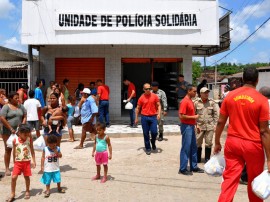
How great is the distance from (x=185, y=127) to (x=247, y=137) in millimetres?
2819

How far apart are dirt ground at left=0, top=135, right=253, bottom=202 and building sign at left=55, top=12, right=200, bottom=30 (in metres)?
5.55

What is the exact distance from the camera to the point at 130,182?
643cm

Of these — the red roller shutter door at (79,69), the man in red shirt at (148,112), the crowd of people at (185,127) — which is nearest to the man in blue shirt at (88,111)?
the crowd of people at (185,127)

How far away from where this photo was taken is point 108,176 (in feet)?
22.5

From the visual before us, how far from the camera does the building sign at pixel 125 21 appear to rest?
504 inches

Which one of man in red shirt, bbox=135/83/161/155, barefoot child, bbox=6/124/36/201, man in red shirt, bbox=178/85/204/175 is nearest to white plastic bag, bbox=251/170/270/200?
man in red shirt, bbox=178/85/204/175

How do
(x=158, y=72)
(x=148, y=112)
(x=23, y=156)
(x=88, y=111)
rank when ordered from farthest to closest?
(x=158, y=72)
(x=88, y=111)
(x=148, y=112)
(x=23, y=156)

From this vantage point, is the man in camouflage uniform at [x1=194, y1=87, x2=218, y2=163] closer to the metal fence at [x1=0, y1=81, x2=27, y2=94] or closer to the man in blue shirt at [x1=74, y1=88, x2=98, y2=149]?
the man in blue shirt at [x1=74, y1=88, x2=98, y2=149]

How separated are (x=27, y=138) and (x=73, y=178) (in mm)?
1407

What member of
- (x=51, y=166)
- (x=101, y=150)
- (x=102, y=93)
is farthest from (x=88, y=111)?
(x=51, y=166)

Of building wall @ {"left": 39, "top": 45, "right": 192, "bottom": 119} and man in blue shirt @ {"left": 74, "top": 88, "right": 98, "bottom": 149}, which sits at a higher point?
building wall @ {"left": 39, "top": 45, "right": 192, "bottom": 119}

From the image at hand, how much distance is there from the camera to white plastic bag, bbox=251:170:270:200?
3928 mm

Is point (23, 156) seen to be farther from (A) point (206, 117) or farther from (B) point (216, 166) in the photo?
(A) point (206, 117)

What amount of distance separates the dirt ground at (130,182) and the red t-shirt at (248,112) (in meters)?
1.70
